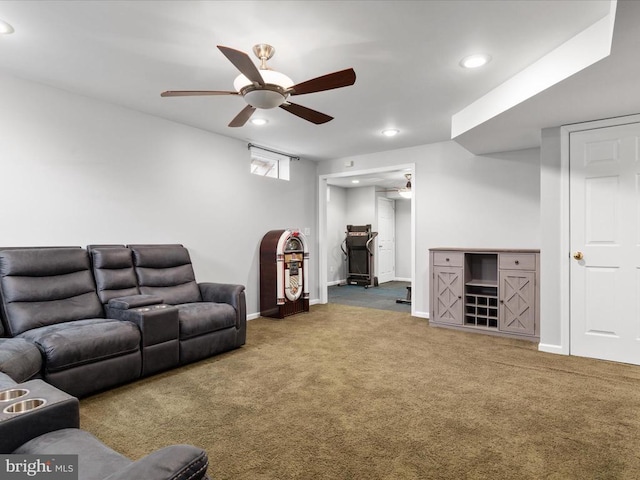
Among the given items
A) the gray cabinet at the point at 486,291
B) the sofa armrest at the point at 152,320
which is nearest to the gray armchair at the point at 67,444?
the sofa armrest at the point at 152,320

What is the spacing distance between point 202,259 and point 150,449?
2890 millimetres

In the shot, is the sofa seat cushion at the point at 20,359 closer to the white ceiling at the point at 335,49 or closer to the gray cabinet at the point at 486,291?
the white ceiling at the point at 335,49

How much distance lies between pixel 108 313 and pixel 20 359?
103 centimetres

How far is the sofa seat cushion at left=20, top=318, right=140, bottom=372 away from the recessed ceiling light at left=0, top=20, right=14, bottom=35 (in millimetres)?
2093

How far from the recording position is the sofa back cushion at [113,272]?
132 inches

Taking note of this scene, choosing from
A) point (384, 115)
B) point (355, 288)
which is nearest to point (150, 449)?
point (384, 115)

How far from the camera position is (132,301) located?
318 cm

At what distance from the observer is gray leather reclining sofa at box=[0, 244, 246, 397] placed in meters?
2.60

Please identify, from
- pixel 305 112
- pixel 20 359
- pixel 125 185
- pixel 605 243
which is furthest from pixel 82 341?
pixel 605 243

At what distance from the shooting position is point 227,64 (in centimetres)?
285

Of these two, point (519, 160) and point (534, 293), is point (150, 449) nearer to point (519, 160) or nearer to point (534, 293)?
point (534, 293)

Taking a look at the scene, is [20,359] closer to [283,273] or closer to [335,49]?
[335,49]

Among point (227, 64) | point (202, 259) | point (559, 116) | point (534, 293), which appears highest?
point (227, 64)

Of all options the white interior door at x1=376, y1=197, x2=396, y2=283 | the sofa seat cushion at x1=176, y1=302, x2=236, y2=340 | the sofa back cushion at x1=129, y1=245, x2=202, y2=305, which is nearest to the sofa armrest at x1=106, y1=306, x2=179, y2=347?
the sofa seat cushion at x1=176, y1=302, x2=236, y2=340
